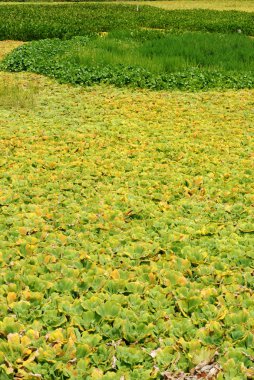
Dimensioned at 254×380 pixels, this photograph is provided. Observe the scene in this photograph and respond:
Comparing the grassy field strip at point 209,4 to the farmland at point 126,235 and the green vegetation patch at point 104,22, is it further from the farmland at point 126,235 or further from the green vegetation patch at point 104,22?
the farmland at point 126,235

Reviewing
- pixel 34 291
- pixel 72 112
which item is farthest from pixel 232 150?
pixel 34 291

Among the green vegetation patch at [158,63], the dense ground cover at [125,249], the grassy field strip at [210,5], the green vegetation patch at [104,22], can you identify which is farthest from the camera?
the grassy field strip at [210,5]

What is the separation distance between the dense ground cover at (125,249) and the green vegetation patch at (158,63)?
3292 millimetres

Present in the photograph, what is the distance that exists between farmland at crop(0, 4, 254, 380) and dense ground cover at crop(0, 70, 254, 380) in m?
0.01

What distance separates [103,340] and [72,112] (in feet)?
19.8

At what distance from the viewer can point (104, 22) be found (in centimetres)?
2412

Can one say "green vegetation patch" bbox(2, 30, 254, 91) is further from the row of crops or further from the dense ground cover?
the dense ground cover

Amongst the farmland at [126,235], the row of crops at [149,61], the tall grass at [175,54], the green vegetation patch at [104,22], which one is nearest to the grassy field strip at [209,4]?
the green vegetation patch at [104,22]

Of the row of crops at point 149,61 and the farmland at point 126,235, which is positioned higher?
the row of crops at point 149,61

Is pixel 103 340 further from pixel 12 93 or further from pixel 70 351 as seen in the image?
pixel 12 93

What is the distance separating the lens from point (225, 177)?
Result: 18.6ft

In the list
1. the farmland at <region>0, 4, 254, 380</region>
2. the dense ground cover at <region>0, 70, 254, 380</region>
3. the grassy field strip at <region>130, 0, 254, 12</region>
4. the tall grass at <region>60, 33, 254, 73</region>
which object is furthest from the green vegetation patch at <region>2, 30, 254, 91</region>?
the grassy field strip at <region>130, 0, 254, 12</region>

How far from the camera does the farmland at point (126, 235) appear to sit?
2959 mm

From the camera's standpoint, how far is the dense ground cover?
2957 mm
